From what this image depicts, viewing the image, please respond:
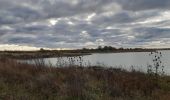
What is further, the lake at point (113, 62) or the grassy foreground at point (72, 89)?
the lake at point (113, 62)

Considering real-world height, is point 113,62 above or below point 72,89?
below

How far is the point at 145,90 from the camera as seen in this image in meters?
12.2

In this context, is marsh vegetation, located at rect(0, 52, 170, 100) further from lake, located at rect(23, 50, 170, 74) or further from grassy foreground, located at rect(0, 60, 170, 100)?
lake, located at rect(23, 50, 170, 74)

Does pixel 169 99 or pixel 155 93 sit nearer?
pixel 169 99

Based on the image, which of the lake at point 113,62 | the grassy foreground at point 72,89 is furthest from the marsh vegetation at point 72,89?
the lake at point 113,62

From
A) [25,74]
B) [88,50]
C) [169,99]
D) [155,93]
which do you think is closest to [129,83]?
[155,93]

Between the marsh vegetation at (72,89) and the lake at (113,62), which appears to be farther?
the lake at (113,62)

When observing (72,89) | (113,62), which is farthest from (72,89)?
(113,62)

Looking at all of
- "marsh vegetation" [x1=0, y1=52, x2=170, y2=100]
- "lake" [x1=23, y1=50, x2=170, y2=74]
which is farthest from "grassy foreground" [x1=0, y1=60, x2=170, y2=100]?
"lake" [x1=23, y1=50, x2=170, y2=74]

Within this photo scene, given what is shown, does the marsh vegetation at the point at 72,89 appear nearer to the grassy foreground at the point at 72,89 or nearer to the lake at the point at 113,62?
the grassy foreground at the point at 72,89

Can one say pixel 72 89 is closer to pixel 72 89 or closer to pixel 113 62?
pixel 72 89

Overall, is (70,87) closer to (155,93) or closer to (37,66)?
(155,93)

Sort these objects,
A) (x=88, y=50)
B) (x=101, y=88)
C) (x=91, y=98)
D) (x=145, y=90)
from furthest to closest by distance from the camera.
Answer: (x=88, y=50)
(x=145, y=90)
(x=101, y=88)
(x=91, y=98)

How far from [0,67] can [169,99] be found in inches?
406
